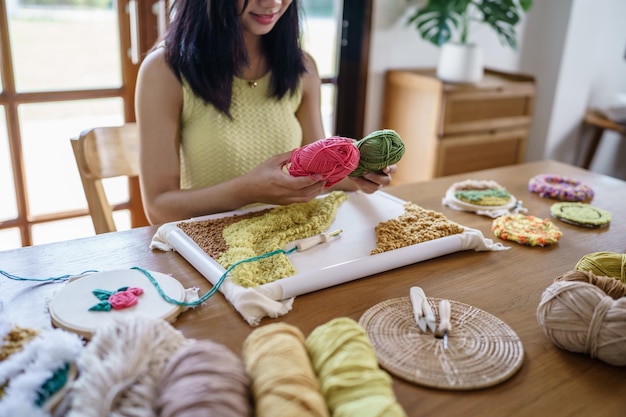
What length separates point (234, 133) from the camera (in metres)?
1.30

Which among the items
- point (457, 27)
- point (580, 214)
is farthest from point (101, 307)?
point (457, 27)

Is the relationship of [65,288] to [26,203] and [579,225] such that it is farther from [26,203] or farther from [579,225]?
[26,203]

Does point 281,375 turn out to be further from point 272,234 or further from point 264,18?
point 264,18

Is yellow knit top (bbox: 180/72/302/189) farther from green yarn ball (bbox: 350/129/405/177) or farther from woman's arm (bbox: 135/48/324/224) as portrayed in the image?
green yarn ball (bbox: 350/129/405/177)

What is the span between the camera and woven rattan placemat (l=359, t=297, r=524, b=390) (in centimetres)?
68

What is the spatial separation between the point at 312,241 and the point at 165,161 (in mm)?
420

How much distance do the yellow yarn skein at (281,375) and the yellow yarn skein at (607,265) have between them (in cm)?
51

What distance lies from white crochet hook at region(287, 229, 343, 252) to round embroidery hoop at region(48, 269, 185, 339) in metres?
0.22

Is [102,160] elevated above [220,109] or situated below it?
below

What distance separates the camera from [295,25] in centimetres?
137

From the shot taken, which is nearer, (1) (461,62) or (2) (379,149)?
(2) (379,149)

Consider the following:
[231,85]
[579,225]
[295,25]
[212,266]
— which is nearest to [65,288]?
[212,266]

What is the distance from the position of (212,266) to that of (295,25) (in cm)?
73

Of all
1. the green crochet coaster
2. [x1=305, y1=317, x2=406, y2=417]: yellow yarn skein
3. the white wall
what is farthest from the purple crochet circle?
the white wall
